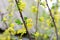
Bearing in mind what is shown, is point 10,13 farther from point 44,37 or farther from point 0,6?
point 0,6

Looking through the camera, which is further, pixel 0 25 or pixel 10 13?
pixel 0 25

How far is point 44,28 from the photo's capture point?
3293mm

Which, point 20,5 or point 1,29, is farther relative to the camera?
point 1,29

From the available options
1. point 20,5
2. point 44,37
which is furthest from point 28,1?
point 20,5

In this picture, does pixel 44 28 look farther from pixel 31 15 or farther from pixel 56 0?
pixel 56 0

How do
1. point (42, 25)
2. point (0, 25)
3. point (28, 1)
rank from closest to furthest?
point (0, 25)
point (42, 25)
point (28, 1)

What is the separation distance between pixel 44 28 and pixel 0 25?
774 millimetres

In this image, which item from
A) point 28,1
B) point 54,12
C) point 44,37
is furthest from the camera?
point 28,1

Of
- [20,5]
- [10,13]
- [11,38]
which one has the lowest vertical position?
[11,38]

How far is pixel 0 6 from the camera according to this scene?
3.33 m

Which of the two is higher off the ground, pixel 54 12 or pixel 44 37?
pixel 54 12

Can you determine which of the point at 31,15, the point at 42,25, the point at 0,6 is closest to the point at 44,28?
the point at 42,25

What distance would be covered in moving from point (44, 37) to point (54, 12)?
48 centimetres

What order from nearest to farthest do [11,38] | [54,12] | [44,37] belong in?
[11,38]
[54,12]
[44,37]
